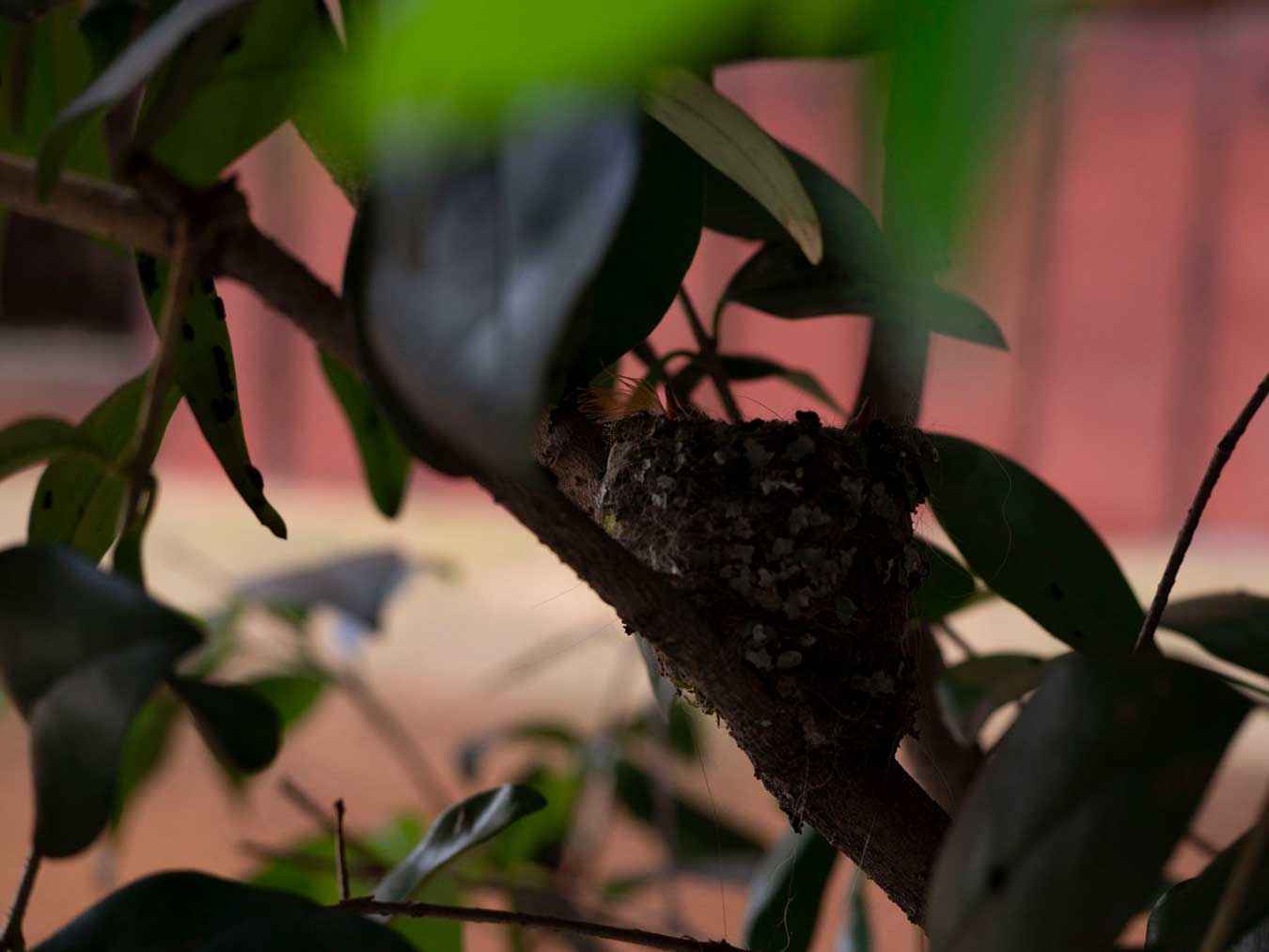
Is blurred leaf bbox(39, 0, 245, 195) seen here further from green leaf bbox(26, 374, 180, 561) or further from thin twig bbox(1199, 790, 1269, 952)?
thin twig bbox(1199, 790, 1269, 952)

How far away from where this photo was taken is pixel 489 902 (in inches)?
68.9

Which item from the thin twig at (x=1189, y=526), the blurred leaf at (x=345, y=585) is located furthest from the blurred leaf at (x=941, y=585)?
the blurred leaf at (x=345, y=585)

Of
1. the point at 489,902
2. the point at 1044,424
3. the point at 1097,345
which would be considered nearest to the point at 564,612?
the point at 489,902

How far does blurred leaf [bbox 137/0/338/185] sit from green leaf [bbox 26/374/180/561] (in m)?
0.08

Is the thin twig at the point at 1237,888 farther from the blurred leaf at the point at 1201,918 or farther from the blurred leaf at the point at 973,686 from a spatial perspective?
the blurred leaf at the point at 973,686

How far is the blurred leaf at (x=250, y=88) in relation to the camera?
39 cm

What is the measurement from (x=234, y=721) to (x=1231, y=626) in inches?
14.4

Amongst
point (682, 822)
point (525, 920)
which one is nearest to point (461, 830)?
point (525, 920)

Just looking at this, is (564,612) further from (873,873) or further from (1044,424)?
(873,873)

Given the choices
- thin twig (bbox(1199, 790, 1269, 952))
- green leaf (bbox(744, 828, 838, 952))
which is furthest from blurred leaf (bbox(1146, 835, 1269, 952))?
green leaf (bbox(744, 828, 838, 952))

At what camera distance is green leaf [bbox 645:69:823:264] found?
331 mm

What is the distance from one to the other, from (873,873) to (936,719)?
0.66 ft

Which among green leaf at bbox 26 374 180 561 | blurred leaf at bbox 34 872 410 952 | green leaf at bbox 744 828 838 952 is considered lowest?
green leaf at bbox 744 828 838 952

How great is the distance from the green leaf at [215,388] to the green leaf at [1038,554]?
0.24 meters
